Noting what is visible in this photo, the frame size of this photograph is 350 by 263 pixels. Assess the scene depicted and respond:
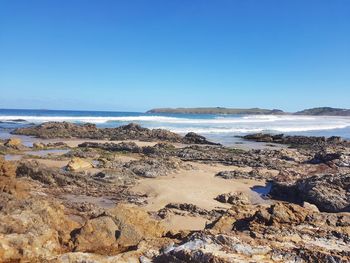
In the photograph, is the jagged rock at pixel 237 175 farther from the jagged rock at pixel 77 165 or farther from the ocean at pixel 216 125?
the ocean at pixel 216 125

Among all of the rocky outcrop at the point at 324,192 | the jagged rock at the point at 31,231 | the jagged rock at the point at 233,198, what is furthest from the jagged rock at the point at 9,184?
the rocky outcrop at the point at 324,192

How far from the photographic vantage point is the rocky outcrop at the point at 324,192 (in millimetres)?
10367

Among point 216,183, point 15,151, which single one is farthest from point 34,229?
point 15,151

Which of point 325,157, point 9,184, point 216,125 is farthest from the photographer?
point 216,125

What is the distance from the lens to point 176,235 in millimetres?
5434

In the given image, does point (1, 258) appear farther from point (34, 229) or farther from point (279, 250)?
point (279, 250)

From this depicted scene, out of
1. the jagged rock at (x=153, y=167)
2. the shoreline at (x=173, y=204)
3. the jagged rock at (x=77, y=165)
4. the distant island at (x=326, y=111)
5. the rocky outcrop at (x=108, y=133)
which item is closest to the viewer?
the shoreline at (x=173, y=204)

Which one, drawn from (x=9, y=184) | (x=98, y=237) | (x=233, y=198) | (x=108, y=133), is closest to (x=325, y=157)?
(x=233, y=198)

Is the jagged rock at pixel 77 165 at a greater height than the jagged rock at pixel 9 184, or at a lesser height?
lesser

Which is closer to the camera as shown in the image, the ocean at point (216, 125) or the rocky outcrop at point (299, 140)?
the rocky outcrop at point (299, 140)

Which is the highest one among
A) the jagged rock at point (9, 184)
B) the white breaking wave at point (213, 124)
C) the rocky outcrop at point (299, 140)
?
the jagged rock at point (9, 184)

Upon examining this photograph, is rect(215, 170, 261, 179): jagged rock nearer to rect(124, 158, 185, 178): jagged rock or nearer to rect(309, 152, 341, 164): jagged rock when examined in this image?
rect(124, 158, 185, 178): jagged rock

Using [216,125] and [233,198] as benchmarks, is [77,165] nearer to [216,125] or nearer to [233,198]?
[233,198]

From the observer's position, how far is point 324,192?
1087cm
